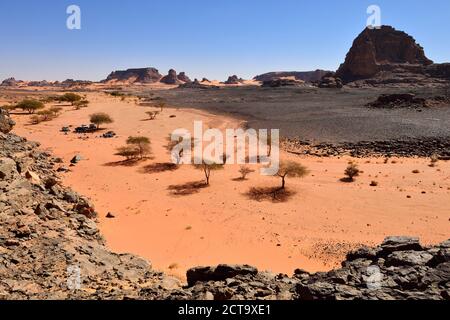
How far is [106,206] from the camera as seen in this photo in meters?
19.7

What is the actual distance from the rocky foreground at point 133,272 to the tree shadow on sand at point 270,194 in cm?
1071

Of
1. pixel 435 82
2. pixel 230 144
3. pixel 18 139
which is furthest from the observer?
pixel 435 82

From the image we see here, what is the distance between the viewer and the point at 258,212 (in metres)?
19.6

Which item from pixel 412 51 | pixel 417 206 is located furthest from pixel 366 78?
pixel 417 206

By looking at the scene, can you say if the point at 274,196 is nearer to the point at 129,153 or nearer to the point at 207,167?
the point at 207,167

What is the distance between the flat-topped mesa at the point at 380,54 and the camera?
12838 cm

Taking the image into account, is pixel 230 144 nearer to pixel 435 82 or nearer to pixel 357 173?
pixel 357 173

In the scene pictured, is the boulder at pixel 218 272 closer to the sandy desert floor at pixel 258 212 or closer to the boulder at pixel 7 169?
the sandy desert floor at pixel 258 212

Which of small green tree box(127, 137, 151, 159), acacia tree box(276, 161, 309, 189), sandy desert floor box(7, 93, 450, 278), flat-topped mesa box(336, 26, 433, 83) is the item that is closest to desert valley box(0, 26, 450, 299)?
sandy desert floor box(7, 93, 450, 278)

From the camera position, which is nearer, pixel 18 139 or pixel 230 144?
pixel 18 139

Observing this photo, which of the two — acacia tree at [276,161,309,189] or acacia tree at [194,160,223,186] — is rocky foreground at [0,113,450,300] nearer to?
acacia tree at [194,160,223,186]

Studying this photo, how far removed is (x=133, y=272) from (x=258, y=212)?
997 centimetres

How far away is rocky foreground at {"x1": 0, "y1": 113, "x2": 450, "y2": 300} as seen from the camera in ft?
23.1
